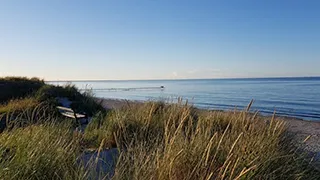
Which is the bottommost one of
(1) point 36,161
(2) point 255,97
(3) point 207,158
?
(2) point 255,97

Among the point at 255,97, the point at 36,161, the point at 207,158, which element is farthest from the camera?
the point at 255,97

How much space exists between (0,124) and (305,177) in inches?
324

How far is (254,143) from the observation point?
4.30m

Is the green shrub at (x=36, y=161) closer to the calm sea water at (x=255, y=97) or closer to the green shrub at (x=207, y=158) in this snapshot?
the green shrub at (x=207, y=158)

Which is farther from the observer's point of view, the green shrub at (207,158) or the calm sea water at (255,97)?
the calm sea water at (255,97)

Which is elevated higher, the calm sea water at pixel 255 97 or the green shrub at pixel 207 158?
the green shrub at pixel 207 158

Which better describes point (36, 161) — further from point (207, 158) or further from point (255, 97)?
point (255, 97)

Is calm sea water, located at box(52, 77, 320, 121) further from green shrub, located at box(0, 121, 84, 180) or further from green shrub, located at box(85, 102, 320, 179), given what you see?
green shrub, located at box(0, 121, 84, 180)

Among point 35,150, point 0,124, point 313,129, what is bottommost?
point 313,129

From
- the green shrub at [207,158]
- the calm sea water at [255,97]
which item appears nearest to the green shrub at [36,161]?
the green shrub at [207,158]

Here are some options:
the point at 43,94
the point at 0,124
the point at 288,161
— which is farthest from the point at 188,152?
the point at 43,94

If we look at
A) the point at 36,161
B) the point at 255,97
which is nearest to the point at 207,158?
the point at 36,161

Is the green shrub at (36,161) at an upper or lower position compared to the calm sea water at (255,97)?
upper

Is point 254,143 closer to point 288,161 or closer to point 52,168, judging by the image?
point 288,161
